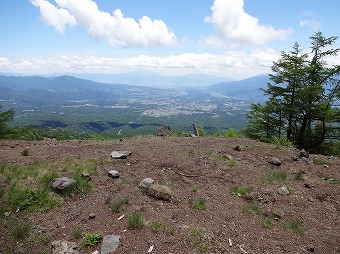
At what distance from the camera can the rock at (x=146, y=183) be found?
10.3 metres

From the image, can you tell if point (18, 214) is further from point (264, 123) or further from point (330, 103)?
point (330, 103)

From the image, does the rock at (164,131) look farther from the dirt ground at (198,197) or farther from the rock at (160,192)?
the rock at (160,192)

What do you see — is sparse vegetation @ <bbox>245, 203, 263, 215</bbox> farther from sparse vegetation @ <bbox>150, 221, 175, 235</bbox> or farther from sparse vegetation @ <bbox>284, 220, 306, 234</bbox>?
sparse vegetation @ <bbox>150, 221, 175, 235</bbox>

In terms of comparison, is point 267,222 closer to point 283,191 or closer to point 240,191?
point 240,191

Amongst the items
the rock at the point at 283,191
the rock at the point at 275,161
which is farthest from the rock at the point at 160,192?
the rock at the point at 275,161

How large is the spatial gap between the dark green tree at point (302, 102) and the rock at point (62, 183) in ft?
58.6

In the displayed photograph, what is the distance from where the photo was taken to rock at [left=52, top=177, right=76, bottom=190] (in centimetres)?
979

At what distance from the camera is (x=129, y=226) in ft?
26.4

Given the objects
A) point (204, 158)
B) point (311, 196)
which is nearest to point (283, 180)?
A: point (311, 196)

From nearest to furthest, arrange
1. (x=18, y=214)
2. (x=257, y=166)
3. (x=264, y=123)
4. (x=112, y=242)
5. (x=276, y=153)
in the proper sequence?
(x=112, y=242), (x=18, y=214), (x=257, y=166), (x=276, y=153), (x=264, y=123)

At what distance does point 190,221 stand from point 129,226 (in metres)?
1.90

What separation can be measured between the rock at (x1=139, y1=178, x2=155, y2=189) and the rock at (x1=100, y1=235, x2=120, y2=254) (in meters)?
2.91

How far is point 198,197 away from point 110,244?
3968 millimetres

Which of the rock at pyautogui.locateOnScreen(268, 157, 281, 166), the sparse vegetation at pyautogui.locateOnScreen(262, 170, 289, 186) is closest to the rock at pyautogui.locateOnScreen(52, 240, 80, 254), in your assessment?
the sparse vegetation at pyautogui.locateOnScreen(262, 170, 289, 186)
